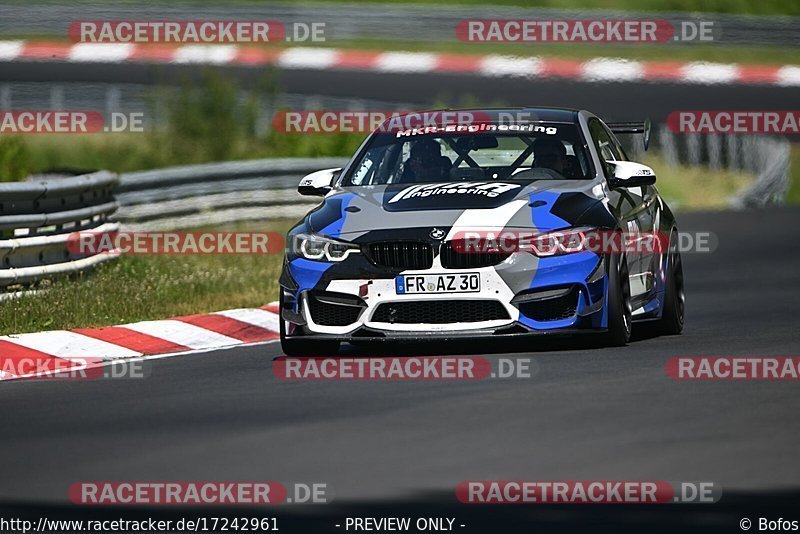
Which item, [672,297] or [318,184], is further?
[672,297]

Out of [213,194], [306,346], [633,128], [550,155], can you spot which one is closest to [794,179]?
[213,194]

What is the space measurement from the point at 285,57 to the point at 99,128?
10299 mm

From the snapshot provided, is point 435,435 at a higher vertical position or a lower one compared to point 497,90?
lower

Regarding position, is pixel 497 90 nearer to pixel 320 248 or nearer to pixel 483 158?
pixel 483 158

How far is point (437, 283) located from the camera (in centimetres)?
1047

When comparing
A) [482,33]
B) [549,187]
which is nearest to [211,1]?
[482,33]

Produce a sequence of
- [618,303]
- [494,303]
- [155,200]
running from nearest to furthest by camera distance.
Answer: [494,303] < [618,303] < [155,200]

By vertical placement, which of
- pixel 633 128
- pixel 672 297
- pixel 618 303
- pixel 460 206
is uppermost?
pixel 633 128

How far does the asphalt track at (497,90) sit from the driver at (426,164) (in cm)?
1887

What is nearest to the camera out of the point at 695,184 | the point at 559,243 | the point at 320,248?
the point at 559,243

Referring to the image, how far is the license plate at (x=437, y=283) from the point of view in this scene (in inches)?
411

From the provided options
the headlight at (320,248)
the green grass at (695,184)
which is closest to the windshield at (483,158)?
the headlight at (320,248)

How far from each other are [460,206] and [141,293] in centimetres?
413

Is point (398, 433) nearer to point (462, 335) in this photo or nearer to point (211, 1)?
point (462, 335)
